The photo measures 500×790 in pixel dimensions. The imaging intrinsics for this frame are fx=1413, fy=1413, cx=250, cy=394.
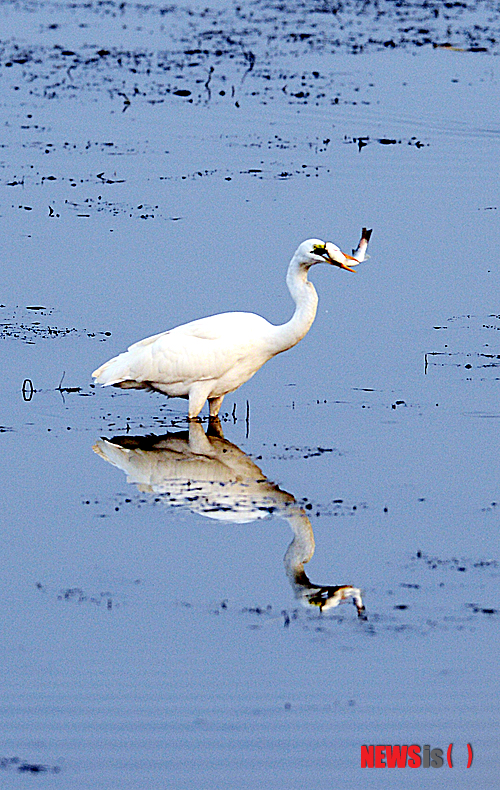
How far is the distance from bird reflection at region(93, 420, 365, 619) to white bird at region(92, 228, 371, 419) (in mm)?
370

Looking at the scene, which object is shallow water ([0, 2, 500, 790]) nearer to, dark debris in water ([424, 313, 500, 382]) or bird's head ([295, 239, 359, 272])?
dark debris in water ([424, 313, 500, 382])

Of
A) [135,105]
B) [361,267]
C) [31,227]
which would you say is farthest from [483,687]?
[135,105]

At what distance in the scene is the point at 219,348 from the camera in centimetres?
1015

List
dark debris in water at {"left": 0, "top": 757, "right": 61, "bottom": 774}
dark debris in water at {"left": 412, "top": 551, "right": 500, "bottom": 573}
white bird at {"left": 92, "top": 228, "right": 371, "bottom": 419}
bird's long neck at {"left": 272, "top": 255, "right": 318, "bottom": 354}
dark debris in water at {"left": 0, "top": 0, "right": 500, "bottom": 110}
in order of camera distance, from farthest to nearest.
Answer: dark debris in water at {"left": 0, "top": 0, "right": 500, "bottom": 110}
bird's long neck at {"left": 272, "top": 255, "right": 318, "bottom": 354}
white bird at {"left": 92, "top": 228, "right": 371, "bottom": 419}
dark debris in water at {"left": 412, "top": 551, "right": 500, "bottom": 573}
dark debris in water at {"left": 0, "top": 757, "right": 61, "bottom": 774}

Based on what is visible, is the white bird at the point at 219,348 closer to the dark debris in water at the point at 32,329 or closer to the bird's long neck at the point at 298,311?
the bird's long neck at the point at 298,311

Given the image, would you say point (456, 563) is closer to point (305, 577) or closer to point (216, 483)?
point (305, 577)

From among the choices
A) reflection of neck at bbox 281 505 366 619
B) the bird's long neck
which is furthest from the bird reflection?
the bird's long neck

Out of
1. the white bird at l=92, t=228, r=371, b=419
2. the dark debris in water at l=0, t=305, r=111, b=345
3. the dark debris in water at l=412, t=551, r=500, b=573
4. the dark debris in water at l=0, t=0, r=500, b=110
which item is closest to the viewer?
the dark debris in water at l=412, t=551, r=500, b=573

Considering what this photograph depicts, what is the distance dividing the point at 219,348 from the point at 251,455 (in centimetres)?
93

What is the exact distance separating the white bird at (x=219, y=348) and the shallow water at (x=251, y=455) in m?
0.34

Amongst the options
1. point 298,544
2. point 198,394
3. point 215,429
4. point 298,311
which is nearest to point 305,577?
point 298,544

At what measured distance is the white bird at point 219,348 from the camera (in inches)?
400

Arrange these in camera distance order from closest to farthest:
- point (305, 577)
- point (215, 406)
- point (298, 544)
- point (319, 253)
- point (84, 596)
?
1. point (84, 596)
2. point (305, 577)
3. point (298, 544)
4. point (319, 253)
5. point (215, 406)

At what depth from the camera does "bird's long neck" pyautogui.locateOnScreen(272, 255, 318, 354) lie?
33.7ft
